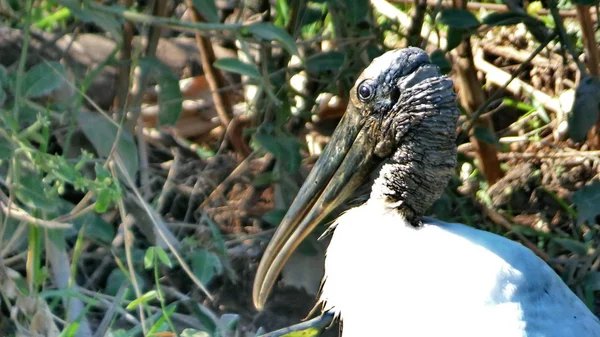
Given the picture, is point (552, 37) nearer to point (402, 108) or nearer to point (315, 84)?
point (315, 84)

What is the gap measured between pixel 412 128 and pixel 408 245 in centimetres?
27

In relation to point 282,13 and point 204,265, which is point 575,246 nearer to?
point 282,13

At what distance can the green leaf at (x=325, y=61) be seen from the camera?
300 cm

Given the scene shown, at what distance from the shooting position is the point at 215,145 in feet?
12.8

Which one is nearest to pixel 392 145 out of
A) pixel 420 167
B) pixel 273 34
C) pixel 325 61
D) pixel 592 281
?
pixel 420 167

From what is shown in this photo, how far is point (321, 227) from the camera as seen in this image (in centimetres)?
319

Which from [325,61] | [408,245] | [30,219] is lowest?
[30,219]

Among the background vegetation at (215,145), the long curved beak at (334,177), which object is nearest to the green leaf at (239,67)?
the background vegetation at (215,145)

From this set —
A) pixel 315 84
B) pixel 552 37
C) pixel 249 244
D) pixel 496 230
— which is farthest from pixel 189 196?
pixel 552 37

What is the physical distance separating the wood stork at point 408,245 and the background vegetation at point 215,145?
110 millimetres

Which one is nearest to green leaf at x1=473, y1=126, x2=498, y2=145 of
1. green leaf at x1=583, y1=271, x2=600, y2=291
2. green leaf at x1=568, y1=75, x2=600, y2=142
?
green leaf at x1=568, y1=75, x2=600, y2=142

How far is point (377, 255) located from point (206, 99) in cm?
171

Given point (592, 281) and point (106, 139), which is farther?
point (592, 281)

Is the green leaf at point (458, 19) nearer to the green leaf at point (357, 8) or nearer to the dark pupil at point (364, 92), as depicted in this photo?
the green leaf at point (357, 8)
